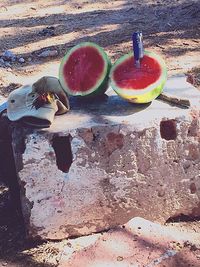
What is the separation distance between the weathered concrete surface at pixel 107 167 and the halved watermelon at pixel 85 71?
0.20 m

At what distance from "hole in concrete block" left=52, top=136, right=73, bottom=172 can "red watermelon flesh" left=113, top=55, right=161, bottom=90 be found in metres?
0.56

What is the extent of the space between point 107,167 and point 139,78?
2.21 feet

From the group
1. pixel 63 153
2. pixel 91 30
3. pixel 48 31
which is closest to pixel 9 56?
pixel 48 31

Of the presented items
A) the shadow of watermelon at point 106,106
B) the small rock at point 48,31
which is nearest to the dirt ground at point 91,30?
the small rock at point 48,31

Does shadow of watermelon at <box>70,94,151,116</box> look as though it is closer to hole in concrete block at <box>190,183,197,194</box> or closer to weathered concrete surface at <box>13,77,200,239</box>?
weathered concrete surface at <box>13,77,200,239</box>

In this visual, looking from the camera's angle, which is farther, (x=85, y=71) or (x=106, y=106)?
(x=85, y=71)

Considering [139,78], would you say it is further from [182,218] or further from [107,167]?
[182,218]

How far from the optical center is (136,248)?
321 centimetres

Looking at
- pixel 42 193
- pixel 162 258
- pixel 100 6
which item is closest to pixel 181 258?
pixel 162 258

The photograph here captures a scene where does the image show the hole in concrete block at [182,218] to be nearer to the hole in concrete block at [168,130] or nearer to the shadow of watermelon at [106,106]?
the hole in concrete block at [168,130]

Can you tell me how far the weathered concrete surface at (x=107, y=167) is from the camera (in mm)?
3330

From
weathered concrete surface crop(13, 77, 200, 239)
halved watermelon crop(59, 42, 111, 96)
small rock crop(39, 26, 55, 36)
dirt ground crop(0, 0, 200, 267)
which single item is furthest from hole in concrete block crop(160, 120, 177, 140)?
small rock crop(39, 26, 55, 36)


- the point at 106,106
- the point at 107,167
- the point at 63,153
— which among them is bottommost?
the point at 107,167

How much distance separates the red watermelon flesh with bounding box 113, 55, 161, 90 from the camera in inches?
141
